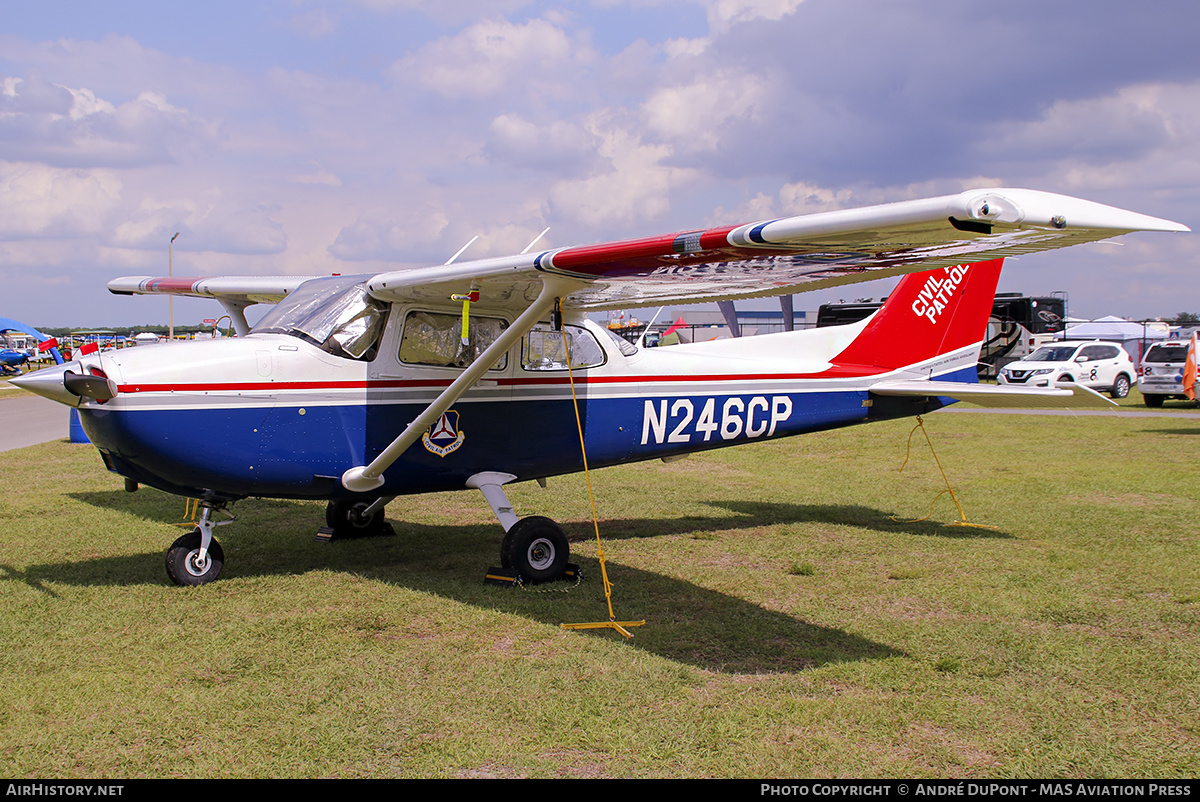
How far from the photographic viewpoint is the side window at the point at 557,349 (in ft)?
23.2

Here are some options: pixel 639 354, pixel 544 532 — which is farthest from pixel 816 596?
pixel 639 354

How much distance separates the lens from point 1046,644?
5.03m

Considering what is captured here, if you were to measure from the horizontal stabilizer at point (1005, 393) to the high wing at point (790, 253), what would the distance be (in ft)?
7.25

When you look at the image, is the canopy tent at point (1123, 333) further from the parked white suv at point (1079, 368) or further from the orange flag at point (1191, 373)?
the orange flag at point (1191, 373)

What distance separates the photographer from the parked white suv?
2520 centimetres

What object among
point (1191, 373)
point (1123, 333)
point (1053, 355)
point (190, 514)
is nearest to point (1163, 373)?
point (1191, 373)

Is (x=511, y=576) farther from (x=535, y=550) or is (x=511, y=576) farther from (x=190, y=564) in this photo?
(x=190, y=564)

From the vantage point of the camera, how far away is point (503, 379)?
6.93 metres

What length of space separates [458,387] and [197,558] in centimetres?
240

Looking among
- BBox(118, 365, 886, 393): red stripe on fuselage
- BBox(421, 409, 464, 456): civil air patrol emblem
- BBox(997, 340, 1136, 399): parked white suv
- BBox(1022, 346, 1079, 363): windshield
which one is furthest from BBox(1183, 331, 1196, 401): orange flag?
BBox(421, 409, 464, 456): civil air patrol emblem

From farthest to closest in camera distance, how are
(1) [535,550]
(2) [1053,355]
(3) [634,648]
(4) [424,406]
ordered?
(2) [1053,355], (4) [424,406], (1) [535,550], (3) [634,648]

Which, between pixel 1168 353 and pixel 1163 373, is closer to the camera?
pixel 1163 373
